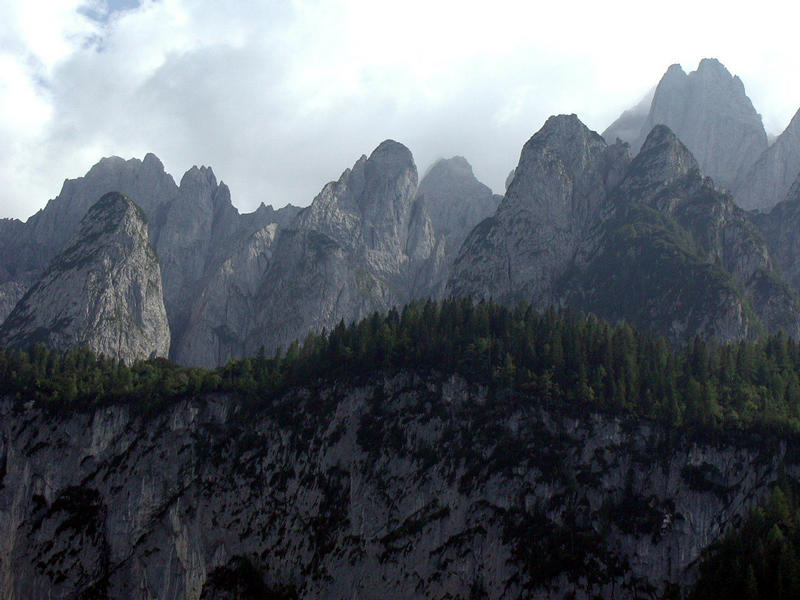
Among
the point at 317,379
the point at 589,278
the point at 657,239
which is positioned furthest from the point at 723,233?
the point at 317,379

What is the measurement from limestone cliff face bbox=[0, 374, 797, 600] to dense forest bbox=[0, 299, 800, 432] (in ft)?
10.0

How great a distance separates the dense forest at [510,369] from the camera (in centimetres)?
12350

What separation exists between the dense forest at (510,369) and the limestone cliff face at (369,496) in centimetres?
305

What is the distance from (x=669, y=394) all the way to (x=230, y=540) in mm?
65448

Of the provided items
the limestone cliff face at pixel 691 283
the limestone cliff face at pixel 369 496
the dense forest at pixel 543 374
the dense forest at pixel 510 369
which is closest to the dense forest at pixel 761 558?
the dense forest at pixel 543 374

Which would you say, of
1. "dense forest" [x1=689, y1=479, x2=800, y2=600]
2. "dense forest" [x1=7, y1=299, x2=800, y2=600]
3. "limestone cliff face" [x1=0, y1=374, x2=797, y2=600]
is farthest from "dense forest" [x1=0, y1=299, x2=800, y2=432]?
"dense forest" [x1=689, y1=479, x2=800, y2=600]

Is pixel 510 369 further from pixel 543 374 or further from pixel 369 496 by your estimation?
pixel 369 496

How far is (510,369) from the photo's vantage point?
131m

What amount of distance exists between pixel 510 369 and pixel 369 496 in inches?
1041

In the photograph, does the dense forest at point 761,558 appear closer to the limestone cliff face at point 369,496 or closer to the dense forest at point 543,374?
the dense forest at point 543,374

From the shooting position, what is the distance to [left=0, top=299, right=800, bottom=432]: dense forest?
124m

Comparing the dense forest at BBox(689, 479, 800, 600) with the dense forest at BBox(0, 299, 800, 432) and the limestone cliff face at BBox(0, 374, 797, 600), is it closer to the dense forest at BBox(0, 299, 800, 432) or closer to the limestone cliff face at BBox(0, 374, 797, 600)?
the limestone cliff face at BBox(0, 374, 797, 600)

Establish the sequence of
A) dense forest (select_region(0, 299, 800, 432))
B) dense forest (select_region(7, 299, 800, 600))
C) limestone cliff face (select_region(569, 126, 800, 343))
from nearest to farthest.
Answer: dense forest (select_region(7, 299, 800, 600)), dense forest (select_region(0, 299, 800, 432)), limestone cliff face (select_region(569, 126, 800, 343))

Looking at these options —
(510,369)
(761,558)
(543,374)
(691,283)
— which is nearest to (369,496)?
(510,369)
